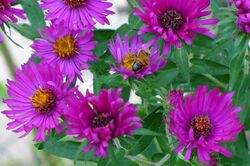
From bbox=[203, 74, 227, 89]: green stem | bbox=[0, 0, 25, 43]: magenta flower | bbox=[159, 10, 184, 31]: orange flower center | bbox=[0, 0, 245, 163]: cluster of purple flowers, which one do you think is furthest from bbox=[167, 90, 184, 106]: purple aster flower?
bbox=[0, 0, 25, 43]: magenta flower

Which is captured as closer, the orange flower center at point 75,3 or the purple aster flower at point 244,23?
the purple aster flower at point 244,23

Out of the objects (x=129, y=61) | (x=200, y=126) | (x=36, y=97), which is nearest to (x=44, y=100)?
(x=36, y=97)

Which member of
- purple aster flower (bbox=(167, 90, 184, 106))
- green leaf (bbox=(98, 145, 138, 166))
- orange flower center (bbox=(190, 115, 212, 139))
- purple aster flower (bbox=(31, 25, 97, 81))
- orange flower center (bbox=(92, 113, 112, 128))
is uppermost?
purple aster flower (bbox=(31, 25, 97, 81))

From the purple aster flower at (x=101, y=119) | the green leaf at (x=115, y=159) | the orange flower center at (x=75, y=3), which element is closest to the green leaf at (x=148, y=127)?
the green leaf at (x=115, y=159)

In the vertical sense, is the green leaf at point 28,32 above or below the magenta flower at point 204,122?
above

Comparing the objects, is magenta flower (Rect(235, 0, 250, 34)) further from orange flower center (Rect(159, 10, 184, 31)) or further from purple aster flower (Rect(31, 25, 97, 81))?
purple aster flower (Rect(31, 25, 97, 81))

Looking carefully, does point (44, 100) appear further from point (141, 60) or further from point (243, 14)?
point (243, 14)

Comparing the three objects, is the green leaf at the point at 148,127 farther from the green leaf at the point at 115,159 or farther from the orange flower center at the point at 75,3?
the orange flower center at the point at 75,3
